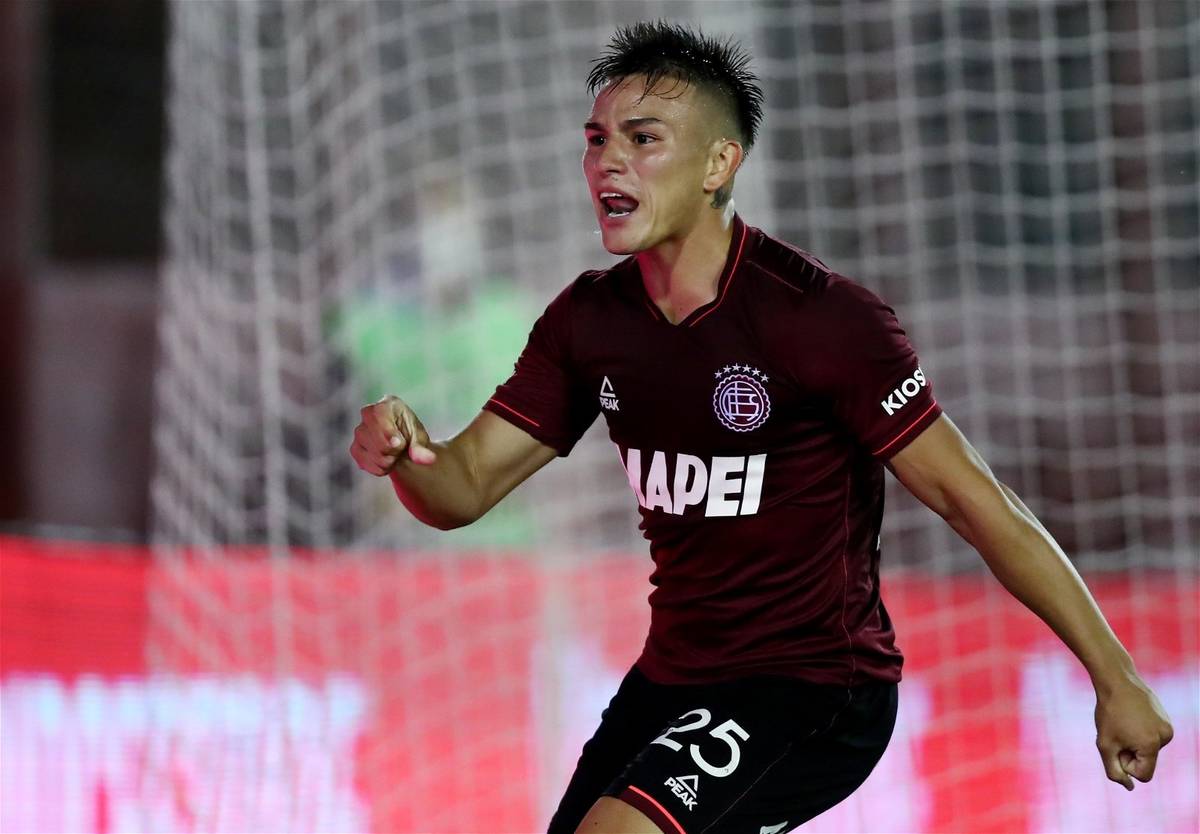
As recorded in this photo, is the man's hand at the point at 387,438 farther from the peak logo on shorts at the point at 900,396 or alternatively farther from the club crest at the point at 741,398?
the peak logo on shorts at the point at 900,396

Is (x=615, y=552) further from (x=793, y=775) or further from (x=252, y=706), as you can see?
(x=793, y=775)

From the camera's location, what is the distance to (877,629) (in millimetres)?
2736

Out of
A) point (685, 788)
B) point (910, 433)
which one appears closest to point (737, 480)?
point (910, 433)

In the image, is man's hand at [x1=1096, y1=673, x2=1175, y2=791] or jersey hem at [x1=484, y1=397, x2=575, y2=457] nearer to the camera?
man's hand at [x1=1096, y1=673, x2=1175, y2=791]

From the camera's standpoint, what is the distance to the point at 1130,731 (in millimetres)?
2383

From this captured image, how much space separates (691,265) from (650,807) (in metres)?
0.93

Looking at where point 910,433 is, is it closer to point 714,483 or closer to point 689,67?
point 714,483

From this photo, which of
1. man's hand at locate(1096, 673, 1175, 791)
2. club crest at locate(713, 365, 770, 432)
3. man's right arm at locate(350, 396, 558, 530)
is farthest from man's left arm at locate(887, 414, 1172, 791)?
man's right arm at locate(350, 396, 558, 530)

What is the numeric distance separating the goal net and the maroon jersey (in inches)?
139

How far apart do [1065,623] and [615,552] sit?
576cm

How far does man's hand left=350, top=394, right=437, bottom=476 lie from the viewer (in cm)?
252

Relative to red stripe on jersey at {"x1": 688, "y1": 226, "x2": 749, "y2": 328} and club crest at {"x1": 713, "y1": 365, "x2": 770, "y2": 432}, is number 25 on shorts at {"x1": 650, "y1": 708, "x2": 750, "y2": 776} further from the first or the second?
red stripe on jersey at {"x1": 688, "y1": 226, "x2": 749, "y2": 328}

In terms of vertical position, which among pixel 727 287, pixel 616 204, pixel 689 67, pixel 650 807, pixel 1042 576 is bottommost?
pixel 650 807

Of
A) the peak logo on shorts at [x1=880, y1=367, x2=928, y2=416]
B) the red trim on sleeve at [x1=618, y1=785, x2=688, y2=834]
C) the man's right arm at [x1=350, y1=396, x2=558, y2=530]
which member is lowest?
the red trim on sleeve at [x1=618, y1=785, x2=688, y2=834]
